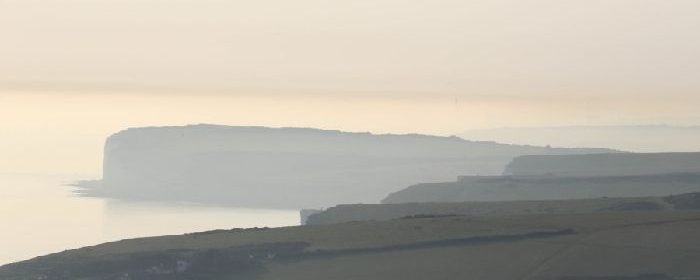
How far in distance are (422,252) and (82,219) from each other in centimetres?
6593

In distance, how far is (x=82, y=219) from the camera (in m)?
126

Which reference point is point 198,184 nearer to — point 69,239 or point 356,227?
point 69,239

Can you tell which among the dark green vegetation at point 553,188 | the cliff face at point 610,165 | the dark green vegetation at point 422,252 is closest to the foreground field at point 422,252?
the dark green vegetation at point 422,252

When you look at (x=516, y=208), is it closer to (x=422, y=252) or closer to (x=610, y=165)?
(x=422, y=252)

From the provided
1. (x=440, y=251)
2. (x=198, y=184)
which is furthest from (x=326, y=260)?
(x=198, y=184)

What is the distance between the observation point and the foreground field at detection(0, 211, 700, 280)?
56.9 m

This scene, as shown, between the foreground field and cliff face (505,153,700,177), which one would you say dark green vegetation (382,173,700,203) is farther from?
the foreground field

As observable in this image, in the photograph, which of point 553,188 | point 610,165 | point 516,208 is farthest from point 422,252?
point 610,165

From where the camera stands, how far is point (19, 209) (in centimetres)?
13425

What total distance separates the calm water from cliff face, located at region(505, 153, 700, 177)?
1686 cm

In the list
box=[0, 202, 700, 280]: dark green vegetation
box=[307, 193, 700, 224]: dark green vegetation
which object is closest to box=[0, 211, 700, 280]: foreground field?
box=[0, 202, 700, 280]: dark green vegetation

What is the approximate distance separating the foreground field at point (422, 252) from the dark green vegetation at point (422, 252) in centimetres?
3

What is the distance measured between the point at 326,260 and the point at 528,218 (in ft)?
32.7

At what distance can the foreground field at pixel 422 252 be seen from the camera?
5688 centimetres
